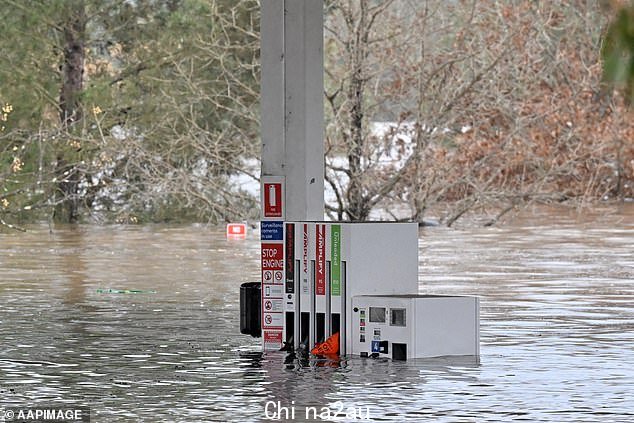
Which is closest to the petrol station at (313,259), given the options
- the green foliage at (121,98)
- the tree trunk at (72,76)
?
the green foliage at (121,98)

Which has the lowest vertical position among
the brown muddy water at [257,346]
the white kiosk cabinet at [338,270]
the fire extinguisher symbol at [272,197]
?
the brown muddy water at [257,346]

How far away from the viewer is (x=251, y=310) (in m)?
11.0

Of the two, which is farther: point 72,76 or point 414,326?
point 72,76

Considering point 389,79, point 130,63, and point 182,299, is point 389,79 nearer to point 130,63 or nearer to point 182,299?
point 130,63

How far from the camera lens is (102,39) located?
30922mm

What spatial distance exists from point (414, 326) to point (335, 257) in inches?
29.9

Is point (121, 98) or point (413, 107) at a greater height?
point (121, 98)

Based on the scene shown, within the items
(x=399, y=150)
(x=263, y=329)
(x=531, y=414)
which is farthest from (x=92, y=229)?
(x=531, y=414)

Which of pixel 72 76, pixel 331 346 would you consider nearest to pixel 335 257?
pixel 331 346

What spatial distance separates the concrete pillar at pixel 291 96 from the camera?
10.7 metres

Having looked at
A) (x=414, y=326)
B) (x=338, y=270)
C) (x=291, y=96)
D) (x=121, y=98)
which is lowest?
(x=414, y=326)

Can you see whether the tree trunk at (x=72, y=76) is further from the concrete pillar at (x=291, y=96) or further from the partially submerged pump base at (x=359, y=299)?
the partially submerged pump base at (x=359, y=299)

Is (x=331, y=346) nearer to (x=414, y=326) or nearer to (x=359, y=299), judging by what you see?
(x=359, y=299)

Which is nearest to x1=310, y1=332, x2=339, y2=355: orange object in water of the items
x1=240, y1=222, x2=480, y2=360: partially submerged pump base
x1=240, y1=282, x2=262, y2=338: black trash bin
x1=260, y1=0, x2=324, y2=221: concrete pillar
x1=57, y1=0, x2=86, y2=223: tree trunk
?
x1=240, y1=222, x2=480, y2=360: partially submerged pump base
